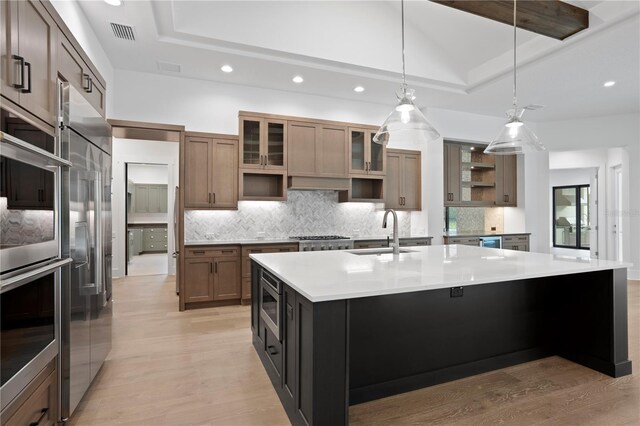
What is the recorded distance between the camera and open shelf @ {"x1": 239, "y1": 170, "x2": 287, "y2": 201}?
194 inches

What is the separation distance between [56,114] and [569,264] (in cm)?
340

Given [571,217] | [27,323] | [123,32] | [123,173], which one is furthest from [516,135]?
[571,217]

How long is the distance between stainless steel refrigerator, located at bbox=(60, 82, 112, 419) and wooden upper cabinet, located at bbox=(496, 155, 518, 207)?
6.40 meters

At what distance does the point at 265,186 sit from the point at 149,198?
5.60 meters

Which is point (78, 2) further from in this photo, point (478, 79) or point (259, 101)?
point (478, 79)

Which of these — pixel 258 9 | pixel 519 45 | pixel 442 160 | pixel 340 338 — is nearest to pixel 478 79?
pixel 519 45

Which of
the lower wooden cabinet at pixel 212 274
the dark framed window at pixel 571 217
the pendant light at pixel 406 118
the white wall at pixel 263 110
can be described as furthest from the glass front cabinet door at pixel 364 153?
the dark framed window at pixel 571 217

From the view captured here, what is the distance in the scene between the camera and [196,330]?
371 centimetres

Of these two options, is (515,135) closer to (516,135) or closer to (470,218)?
(516,135)

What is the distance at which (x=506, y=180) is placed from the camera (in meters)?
6.62

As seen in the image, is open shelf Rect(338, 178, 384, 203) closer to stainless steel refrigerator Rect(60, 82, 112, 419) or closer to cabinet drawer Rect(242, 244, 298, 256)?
cabinet drawer Rect(242, 244, 298, 256)

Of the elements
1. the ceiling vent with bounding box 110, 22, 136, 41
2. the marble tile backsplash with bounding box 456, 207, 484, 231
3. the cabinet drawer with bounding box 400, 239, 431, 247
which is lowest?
the cabinet drawer with bounding box 400, 239, 431, 247

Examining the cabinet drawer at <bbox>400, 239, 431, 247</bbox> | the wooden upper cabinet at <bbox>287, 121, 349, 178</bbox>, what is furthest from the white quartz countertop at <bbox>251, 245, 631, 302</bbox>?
the cabinet drawer at <bbox>400, 239, 431, 247</bbox>

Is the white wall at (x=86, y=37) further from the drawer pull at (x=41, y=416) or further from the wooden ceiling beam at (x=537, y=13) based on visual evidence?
the wooden ceiling beam at (x=537, y=13)
